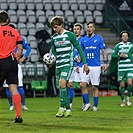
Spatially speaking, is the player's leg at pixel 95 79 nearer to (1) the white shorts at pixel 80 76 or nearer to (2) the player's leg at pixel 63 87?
(1) the white shorts at pixel 80 76

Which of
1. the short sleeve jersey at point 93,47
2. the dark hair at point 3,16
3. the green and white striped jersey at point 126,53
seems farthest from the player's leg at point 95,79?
→ the dark hair at point 3,16

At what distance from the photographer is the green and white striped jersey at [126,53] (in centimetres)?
1702

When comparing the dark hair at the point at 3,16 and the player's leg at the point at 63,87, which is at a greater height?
the dark hair at the point at 3,16

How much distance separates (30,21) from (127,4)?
17.0ft

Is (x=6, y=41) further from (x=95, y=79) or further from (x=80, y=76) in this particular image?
(x=80, y=76)

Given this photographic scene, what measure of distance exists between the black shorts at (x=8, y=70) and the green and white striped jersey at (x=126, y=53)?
22.6 ft

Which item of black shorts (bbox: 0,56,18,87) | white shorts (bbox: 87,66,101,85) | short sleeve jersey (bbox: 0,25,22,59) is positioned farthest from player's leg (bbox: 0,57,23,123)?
white shorts (bbox: 87,66,101,85)

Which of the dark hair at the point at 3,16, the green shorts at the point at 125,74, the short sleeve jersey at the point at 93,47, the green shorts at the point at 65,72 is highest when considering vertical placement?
the dark hair at the point at 3,16

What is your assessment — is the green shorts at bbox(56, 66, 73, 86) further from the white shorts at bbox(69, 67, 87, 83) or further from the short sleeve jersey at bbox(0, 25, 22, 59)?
the white shorts at bbox(69, 67, 87, 83)

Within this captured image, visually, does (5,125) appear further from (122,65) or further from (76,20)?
(76,20)

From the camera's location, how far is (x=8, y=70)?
10.4 m

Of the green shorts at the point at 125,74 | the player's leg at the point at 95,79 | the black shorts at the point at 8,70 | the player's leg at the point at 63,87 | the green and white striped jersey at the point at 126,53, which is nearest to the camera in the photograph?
the black shorts at the point at 8,70

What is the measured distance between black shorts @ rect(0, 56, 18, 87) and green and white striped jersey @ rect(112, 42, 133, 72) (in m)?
6.90

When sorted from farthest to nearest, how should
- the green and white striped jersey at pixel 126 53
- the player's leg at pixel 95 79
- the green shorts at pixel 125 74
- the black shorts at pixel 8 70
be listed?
1. the green shorts at pixel 125 74
2. the green and white striped jersey at pixel 126 53
3. the player's leg at pixel 95 79
4. the black shorts at pixel 8 70
